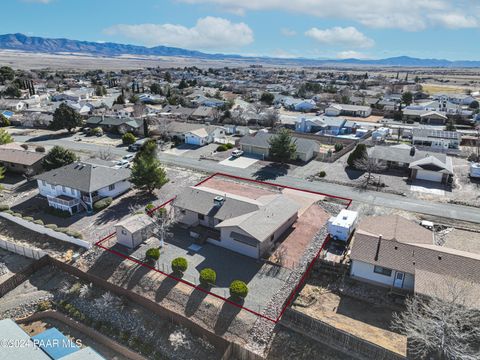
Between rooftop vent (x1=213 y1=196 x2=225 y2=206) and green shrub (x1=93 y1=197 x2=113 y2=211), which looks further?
green shrub (x1=93 y1=197 x2=113 y2=211)

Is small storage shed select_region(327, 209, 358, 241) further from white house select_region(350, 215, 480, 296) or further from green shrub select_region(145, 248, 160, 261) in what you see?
green shrub select_region(145, 248, 160, 261)

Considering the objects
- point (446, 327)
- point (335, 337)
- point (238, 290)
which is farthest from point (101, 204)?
point (446, 327)

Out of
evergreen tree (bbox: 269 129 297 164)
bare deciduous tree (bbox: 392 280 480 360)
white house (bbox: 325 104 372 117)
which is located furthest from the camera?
white house (bbox: 325 104 372 117)

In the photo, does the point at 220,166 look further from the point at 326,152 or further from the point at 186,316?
the point at 186,316

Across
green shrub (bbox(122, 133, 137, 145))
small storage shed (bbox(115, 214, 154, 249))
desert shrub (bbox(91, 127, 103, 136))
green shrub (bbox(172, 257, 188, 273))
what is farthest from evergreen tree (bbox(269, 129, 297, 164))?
desert shrub (bbox(91, 127, 103, 136))

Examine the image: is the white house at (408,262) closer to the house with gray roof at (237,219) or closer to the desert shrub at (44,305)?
the house with gray roof at (237,219)

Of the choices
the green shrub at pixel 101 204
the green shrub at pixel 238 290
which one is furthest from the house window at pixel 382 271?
the green shrub at pixel 101 204
